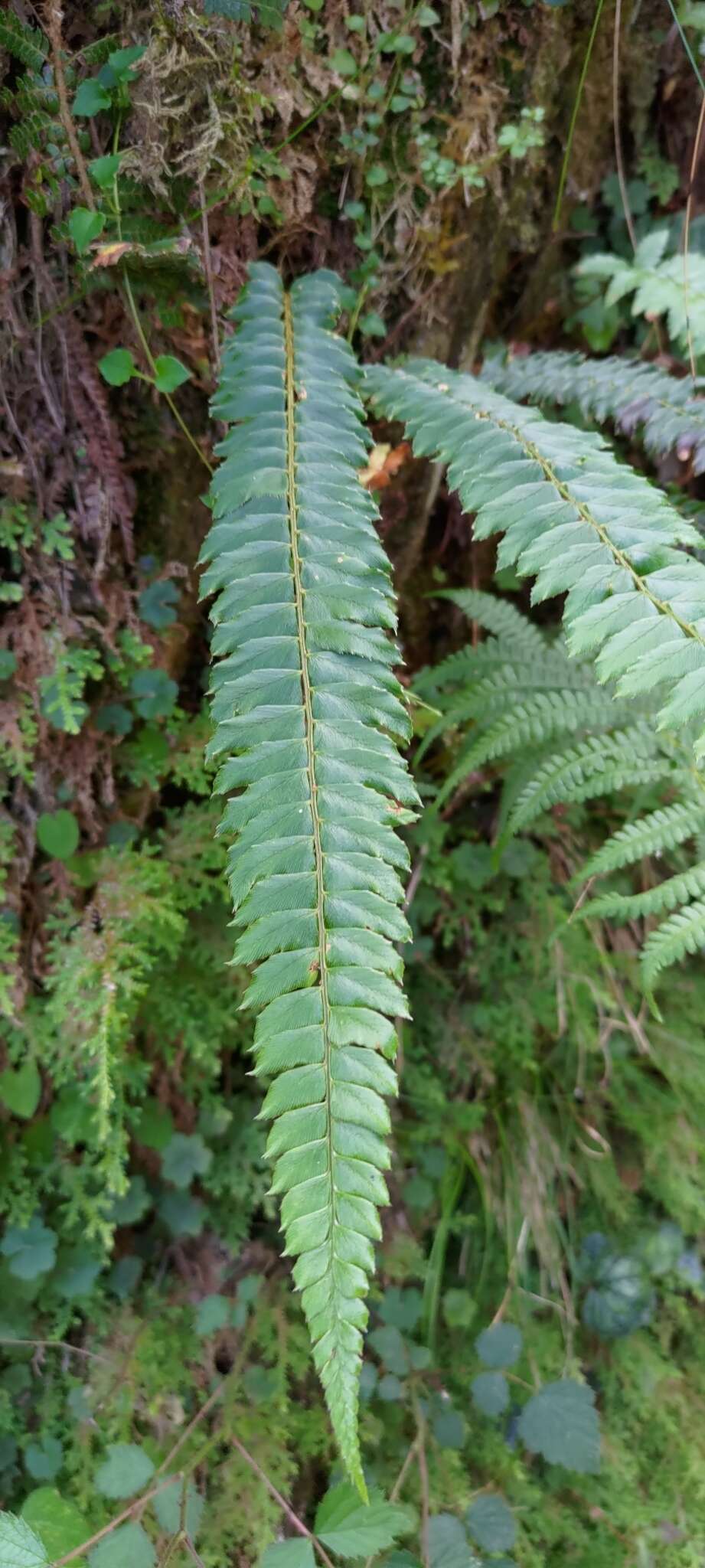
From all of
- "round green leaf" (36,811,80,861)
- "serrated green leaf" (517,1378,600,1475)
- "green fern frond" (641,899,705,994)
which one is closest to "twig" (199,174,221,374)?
"round green leaf" (36,811,80,861)

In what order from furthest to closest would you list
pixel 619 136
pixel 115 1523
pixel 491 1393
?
pixel 619 136 → pixel 491 1393 → pixel 115 1523

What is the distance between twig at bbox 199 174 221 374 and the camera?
154 centimetres

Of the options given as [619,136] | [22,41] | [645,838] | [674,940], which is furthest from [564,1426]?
[619,136]

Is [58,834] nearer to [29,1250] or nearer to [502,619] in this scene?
[29,1250]

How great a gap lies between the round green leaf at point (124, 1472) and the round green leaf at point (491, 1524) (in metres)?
0.64

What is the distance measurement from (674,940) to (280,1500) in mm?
1269

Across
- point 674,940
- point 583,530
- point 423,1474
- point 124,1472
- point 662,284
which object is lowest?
point 124,1472

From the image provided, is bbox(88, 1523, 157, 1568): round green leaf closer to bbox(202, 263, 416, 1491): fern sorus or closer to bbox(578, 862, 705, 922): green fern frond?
bbox(202, 263, 416, 1491): fern sorus

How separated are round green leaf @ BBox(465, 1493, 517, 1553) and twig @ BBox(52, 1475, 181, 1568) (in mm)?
583

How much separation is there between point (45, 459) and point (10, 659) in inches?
15.6

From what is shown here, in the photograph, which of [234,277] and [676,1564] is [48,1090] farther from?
[234,277]

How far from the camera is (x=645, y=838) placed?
148cm

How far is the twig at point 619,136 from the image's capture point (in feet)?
5.62

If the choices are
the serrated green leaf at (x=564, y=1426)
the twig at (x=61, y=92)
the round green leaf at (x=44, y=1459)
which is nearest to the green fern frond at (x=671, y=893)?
the serrated green leaf at (x=564, y=1426)
